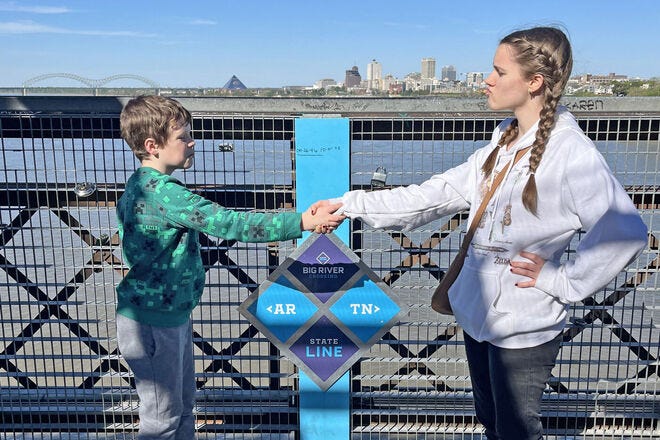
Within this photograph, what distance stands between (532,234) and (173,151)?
1.35 metres

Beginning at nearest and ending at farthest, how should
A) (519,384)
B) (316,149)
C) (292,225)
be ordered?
1. (519,384)
2. (292,225)
3. (316,149)

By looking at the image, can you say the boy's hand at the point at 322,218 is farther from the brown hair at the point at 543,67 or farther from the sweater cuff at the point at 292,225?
the brown hair at the point at 543,67

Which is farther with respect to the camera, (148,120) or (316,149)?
(316,149)

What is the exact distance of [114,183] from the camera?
3.11 m

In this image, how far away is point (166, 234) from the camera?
233 centimetres

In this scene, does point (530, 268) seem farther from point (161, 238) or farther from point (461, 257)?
point (161, 238)

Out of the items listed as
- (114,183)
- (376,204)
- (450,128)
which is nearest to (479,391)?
(376,204)

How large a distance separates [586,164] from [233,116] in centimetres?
176

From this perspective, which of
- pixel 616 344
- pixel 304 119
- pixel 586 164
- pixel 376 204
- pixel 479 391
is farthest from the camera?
pixel 616 344

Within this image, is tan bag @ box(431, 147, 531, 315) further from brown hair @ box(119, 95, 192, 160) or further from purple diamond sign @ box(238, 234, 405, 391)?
brown hair @ box(119, 95, 192, 160)

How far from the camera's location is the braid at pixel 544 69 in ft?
6.28

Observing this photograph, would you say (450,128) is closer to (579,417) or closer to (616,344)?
(616,344)

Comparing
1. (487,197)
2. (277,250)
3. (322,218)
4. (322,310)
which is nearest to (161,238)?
(322,218)

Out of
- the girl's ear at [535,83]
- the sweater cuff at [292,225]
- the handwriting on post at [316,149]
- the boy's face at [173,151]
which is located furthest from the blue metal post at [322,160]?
the girl's ear at [535,83]
